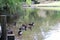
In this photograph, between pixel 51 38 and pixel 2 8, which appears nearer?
pixel 51 38

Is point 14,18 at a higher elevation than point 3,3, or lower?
lower

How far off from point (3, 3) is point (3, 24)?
8.29m

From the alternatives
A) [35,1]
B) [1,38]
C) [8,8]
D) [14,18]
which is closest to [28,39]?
[1,38]

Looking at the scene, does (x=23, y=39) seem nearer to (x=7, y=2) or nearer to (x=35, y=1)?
(x=7, y=2)

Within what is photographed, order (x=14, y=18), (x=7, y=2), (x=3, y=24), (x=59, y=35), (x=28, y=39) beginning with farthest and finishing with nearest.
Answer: (x=14, y=18) → (x=7, y=2) → (x=59, y=35) → (x=28, y=39) → (x=3, y=24)

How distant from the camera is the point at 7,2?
45.5 ft

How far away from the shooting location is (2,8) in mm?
15188

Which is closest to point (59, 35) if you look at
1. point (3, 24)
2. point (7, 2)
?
point (7, 2)

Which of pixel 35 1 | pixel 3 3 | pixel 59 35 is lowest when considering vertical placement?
pixel 35 1

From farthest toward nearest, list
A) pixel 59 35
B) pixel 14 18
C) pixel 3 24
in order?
pixel 14 18
pixel 59 35
pixel 3 24

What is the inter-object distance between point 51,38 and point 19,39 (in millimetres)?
1687

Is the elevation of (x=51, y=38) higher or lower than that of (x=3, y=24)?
lower

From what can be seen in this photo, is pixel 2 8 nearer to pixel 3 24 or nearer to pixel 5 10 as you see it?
pixel 5 10

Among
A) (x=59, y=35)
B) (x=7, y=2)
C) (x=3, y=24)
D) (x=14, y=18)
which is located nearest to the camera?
(x=3, y=24)
